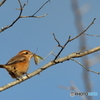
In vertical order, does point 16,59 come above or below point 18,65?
above

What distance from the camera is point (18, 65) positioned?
20.6 feet

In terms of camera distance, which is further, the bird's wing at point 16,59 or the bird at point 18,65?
the bird's wing at point 16,59

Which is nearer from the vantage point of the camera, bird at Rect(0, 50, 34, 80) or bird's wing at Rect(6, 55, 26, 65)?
bird at Rect(0, 50, 34, 80)

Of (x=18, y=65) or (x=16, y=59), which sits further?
(x=16, y=59)

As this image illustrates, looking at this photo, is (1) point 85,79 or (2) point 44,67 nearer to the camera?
(1) point 85,79

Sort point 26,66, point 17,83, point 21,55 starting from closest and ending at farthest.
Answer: point 17,83
point 26,66
point 21,55

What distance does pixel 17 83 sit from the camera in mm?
4402

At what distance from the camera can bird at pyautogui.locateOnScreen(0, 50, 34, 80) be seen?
5978 millimetres

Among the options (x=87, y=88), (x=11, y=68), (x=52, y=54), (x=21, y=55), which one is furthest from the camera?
(x=21, y=55)

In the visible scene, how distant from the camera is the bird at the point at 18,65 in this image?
235 inches

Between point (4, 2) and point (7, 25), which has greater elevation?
point (4, 2)

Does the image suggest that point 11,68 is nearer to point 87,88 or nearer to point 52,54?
point 52,54

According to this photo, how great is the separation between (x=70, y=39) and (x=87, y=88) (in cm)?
223

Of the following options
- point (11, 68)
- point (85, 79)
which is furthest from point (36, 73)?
point (85, 79)
